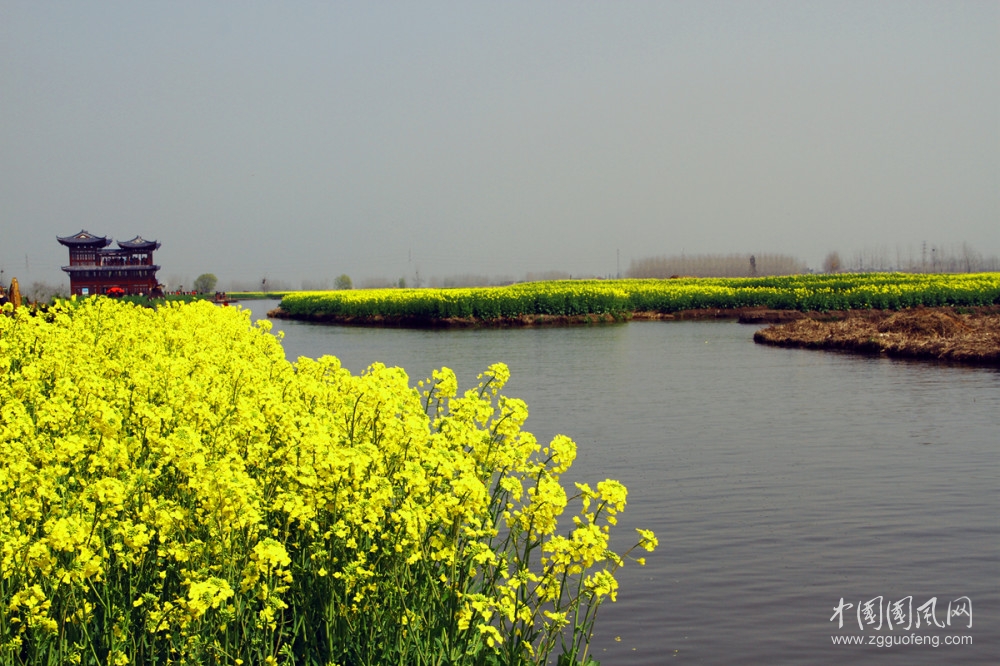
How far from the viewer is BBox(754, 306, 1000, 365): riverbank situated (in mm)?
28734

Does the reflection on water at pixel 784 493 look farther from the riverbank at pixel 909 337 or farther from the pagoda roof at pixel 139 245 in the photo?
the pagoda roof at pixel 139 245

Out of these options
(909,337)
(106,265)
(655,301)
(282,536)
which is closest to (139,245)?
(106,265)

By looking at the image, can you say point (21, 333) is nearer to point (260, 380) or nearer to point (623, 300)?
point (260, 380)

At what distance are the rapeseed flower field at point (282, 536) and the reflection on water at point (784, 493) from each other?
233 cm

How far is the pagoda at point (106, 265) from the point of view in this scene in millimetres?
107125

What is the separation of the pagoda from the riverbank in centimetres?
8223

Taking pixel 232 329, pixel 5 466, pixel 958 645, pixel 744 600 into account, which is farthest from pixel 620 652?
pixel 232 329

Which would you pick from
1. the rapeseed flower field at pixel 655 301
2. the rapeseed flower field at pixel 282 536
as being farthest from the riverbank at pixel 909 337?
the rapeseed flower field at pixel 282 536

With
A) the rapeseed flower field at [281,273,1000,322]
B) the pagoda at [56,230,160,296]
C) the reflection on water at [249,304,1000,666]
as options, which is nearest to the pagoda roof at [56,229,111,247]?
the pagoda at [56,230,160,296]

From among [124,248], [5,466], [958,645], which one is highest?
[124,248]

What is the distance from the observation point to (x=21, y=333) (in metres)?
11.9

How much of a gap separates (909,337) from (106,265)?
92.5m

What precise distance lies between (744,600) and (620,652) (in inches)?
55.0

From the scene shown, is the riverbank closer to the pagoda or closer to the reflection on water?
the reflection on water
